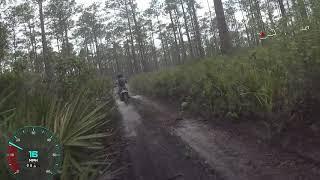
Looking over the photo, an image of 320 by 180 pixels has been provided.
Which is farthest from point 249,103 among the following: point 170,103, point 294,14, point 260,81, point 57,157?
point 170,103

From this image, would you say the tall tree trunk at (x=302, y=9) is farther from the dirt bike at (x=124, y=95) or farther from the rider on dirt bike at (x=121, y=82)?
the rider on dirt bike at (x=121, y=82)

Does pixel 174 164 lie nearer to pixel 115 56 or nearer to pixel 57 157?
pixel 57 157

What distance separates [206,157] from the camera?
5152 millimetres

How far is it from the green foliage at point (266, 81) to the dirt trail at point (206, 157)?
61 centimetres

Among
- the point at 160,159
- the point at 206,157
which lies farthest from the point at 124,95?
the point at 206,157

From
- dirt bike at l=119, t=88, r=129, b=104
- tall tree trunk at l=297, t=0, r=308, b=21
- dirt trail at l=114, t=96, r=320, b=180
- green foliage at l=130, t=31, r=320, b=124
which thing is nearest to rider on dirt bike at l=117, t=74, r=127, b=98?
dirt bike at l=119, t=88, r=129, b=104

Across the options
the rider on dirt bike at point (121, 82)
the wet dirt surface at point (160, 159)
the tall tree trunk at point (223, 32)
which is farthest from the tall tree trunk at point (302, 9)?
the rider on dirt bike at point (121, 82)

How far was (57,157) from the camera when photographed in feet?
8.46

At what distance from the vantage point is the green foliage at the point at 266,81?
193 inches

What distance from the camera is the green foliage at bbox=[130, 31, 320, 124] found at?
491 centimetres

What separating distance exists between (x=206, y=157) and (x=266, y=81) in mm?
1754

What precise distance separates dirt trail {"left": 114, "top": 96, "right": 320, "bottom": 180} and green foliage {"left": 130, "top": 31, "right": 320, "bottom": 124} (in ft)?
1.99
